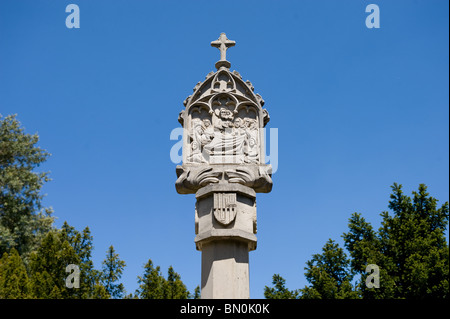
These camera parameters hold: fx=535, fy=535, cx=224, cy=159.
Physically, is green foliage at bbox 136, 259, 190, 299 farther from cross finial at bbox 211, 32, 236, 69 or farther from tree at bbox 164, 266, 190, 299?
cross finial at bbox 211, 32, 236, 69

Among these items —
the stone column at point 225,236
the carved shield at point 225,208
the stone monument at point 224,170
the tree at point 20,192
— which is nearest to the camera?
the stone column at point 225,236

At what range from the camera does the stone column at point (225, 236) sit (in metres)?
6.98

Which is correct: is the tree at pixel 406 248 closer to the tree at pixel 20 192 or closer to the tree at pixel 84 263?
the tree at pixel 84 263

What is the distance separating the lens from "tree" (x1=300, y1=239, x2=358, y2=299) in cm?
1861

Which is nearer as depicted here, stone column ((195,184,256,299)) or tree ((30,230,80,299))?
stone column ((195,184,256,299))

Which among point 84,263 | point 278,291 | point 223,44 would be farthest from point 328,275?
point 223,44

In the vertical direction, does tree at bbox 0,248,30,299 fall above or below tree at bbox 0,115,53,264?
below

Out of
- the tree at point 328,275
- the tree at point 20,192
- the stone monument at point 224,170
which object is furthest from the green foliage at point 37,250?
the stone monument at point 224,170

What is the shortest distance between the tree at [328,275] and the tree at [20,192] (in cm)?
1198

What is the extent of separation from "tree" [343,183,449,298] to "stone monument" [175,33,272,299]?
11.7m

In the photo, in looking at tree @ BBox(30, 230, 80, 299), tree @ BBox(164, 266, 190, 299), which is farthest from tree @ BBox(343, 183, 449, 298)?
tree @ BBox(30, 230, 80, 299)

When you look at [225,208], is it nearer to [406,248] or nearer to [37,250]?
[406,248]

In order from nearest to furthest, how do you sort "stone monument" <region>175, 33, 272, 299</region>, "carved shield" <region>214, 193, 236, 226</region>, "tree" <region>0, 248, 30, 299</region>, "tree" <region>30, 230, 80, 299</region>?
"stone monument" <region>175, 33, 272, 299</region>, "carved shield" <region>214, 193, 236, 226</region>, "tree" <region>0, 248, 30, 299</region>, "tree" <region>30, 230, 80, 299</region>
